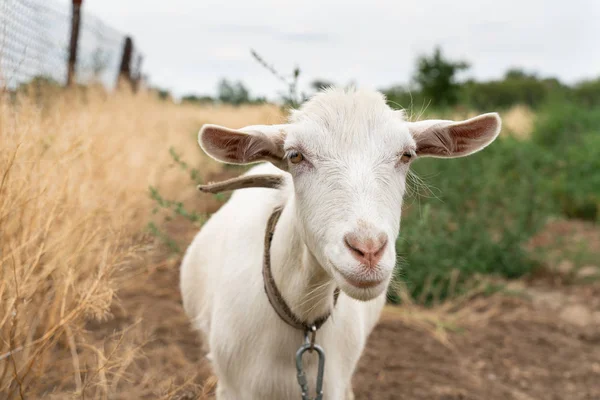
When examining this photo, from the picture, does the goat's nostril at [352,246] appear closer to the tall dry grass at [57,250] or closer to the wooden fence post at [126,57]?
the tall dry grass at [57,250]

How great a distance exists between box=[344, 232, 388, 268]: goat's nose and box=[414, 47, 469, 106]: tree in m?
22.8

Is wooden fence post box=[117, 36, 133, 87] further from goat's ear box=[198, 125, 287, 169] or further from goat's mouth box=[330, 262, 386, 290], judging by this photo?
goat's mouth box=[330, 262, 386, 290]

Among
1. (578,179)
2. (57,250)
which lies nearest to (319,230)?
→ (57,250)

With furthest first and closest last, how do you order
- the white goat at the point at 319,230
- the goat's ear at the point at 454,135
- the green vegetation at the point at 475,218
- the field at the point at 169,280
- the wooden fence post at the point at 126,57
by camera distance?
the wooden fence post at the point at 126,57 < the green vegetation at the point at 475,218 < the field at the point at 169,280 < the goat's ear at the point at 454,135 < the white goat at the point at 319,230

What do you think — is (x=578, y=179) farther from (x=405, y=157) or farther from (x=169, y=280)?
(x=405, y=157)

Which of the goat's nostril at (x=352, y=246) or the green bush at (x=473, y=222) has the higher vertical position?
the goat's nostril at (x=352, y=246)

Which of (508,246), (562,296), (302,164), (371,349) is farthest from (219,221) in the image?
(562,296)

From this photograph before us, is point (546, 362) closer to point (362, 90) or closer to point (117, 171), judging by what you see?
point (362, 90)

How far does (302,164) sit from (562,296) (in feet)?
16.8

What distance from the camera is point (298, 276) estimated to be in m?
2.24

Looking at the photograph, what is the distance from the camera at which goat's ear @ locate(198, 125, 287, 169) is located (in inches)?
81.1

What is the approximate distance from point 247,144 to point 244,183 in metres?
0.33

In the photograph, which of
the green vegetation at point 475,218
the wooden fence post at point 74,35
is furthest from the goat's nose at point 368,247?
the wooden fence post at point 74,35

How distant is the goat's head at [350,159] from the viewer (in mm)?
1755
